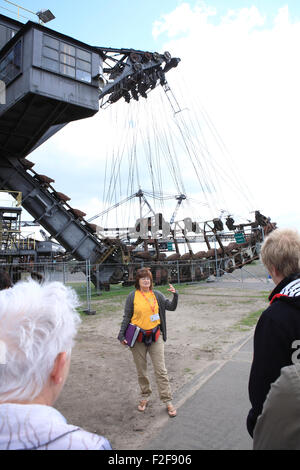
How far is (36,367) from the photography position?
1084 millimetres

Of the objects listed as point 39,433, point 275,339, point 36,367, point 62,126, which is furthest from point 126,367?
point 62,126

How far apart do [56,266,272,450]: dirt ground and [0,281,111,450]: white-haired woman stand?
234 cm

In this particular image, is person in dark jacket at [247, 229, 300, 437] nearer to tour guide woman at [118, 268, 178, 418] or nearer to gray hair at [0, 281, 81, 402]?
gray hair at [0, 281, 81, 402]

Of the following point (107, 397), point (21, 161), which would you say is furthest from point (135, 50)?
point (107, 397)

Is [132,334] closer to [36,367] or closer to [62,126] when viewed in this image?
[36,367]

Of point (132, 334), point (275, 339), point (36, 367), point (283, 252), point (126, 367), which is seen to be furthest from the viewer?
point (126, 367)

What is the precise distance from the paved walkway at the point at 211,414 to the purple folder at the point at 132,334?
3.30ft

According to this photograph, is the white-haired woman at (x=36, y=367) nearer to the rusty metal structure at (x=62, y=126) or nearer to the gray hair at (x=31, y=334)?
the gray hair at (x=31, y=334)

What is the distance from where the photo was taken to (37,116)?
1791 cm

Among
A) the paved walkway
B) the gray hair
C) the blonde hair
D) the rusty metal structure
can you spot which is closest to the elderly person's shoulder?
the gray hair

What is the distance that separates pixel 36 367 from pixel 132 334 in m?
2.79

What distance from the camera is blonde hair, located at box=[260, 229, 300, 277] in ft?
6.31
